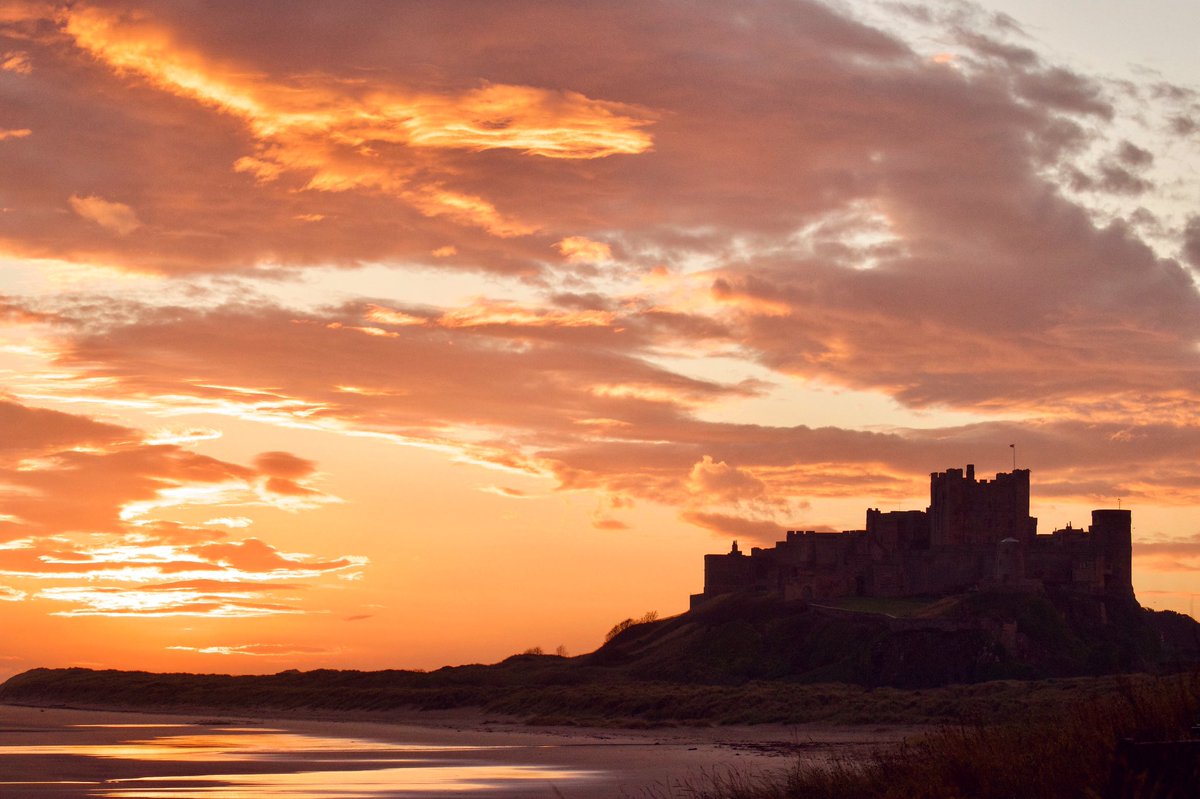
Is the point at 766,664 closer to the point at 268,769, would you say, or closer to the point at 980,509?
the point at 980,509

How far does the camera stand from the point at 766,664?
3698 inches

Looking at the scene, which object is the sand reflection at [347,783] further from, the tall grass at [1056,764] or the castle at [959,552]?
the castle at [959,552]

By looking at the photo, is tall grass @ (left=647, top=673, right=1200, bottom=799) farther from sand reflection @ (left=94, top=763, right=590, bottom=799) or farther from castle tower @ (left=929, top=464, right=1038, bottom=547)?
castle tower @ (left=929, top=464, right=1038, bottom=547)

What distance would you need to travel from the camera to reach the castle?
100 metres

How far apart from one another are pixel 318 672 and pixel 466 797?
8385cm

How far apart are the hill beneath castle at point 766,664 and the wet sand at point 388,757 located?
593 inches

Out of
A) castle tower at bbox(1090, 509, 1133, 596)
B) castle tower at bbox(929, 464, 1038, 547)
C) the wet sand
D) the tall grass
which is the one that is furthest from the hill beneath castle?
the tall grass

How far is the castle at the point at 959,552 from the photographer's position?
100 m

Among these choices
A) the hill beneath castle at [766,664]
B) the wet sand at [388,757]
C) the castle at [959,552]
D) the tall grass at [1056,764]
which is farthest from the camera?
the castle at [959,552]

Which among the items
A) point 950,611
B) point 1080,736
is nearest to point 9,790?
point 1080,736

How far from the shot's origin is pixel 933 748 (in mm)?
18766

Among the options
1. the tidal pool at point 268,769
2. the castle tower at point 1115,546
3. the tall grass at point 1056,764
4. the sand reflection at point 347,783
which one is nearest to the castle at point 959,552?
the castle tower at point 1115,546

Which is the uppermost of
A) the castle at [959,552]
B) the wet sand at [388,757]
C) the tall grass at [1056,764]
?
the castle at [959,552]

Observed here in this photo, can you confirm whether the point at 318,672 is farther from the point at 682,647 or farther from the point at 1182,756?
the point at 1182,756
